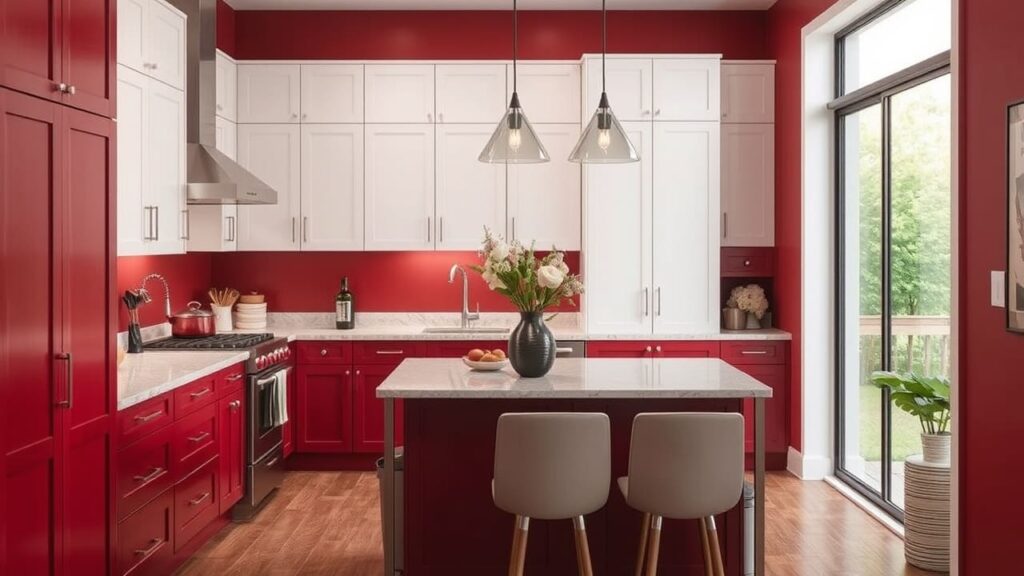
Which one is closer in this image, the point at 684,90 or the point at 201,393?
the point at 201,393

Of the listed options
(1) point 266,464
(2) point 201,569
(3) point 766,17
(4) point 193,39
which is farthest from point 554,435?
(3) point 766,17

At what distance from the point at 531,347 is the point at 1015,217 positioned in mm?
1831

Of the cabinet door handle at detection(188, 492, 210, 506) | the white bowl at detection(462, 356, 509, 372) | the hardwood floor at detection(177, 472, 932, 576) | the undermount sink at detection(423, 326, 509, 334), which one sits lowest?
the hardwood floor at detection(177, 472, 932, 576)

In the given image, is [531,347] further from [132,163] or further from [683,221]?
[683,221]

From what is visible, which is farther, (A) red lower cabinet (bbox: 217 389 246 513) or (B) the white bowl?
(A) red lower cabinet (bbox: 217 389 246 513)

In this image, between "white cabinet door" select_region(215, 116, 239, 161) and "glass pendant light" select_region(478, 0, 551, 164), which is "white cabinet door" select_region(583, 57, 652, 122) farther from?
"white cabinet door" select_region(215, 116, 239, 161)

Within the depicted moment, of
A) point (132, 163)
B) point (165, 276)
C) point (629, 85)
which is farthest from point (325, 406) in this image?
point (629, 85)

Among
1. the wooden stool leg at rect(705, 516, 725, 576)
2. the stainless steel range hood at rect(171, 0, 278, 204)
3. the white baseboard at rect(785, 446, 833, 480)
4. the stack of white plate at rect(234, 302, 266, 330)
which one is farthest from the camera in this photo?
the stack of white plate at rect(234, 302, 266, 330)

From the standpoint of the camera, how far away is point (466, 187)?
6.05 metres

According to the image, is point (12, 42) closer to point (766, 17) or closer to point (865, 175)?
point (865, 175)

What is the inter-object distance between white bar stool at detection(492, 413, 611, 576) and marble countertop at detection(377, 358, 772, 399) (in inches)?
9.5

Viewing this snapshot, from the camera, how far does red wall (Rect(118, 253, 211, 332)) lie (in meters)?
5.01

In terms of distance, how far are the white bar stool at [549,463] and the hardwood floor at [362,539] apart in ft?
4.02

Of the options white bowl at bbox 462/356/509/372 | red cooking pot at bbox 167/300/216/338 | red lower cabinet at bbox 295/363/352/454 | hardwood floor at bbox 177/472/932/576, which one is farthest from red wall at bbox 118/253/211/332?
white bowl at bbox 462/356/509/372
